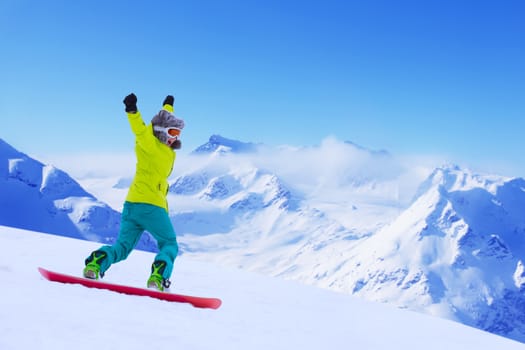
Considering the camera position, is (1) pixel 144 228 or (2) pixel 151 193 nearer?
(2) pixel 151 193

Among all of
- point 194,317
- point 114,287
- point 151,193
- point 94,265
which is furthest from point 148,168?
point 194,317

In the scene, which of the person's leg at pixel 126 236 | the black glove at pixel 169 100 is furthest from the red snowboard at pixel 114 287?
the black glove at pixel 169 100

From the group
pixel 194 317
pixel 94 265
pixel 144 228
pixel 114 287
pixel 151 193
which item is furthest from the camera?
pixel 144 228

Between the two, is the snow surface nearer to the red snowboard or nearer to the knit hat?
the red snowboard

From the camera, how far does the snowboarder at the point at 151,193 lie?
221 inches

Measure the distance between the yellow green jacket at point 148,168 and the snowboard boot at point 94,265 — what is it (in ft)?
2.18

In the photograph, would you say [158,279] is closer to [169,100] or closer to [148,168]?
[148,168]

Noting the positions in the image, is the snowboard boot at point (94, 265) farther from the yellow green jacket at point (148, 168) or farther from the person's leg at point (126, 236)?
the yellow green jacket at point (148, 168)

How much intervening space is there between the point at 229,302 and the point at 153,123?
7.15 ft

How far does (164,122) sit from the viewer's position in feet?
19.4

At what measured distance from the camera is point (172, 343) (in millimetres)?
3729

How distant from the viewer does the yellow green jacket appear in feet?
18.7

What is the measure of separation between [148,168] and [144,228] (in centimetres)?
66

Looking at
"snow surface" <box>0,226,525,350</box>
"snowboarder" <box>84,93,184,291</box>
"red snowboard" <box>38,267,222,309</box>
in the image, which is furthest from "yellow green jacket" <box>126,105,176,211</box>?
"snow surface" <box>0,226,525,350</box>
